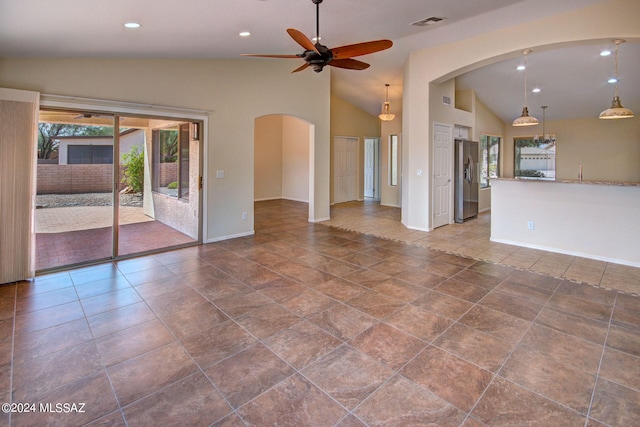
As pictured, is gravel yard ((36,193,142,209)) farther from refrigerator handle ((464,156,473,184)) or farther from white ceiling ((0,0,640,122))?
refrigerator handle ((464,156,473,184))

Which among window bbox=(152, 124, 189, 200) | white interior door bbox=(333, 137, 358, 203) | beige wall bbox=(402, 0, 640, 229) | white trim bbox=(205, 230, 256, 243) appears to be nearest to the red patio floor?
white trim bbox=(205, 230, 256, 243)

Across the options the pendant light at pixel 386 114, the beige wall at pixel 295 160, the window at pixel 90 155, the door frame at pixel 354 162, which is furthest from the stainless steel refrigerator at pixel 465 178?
the window at pixel 90 155

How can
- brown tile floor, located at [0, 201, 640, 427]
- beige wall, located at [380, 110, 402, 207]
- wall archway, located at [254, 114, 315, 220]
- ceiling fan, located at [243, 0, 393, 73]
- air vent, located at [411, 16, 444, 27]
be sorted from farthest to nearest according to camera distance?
wall archway, located at [254, 114, 315, 220] < beige wall, located at [380, 110, 402, 207] < air vent, located at [411, 16, 444, 27] < ceiling fan, located at [243, 0, 393, 73] < brown tile floor, located at [0, 201, 640, 427]

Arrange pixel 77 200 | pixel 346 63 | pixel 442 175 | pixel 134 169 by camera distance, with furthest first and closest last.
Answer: pixel 442 175 < pixel 134 169 < pixel 77 200 < pixel 346 63

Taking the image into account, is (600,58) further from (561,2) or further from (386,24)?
(386,24)

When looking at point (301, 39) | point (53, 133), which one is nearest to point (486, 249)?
point (301, 39)

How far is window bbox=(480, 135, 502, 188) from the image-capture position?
913 centimetres

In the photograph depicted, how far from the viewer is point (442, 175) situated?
7.13 m

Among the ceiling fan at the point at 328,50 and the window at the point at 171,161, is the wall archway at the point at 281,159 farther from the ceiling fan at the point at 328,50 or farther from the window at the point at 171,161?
the ceiling fan at the point at 328,50

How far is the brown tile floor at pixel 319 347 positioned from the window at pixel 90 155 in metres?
1.51

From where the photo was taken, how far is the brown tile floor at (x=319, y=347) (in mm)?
1919

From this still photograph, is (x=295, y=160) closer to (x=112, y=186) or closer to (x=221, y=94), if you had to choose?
(x=221, y=94)

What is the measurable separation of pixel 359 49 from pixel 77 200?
169 inches

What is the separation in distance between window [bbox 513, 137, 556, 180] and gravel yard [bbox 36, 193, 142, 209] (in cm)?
1054
